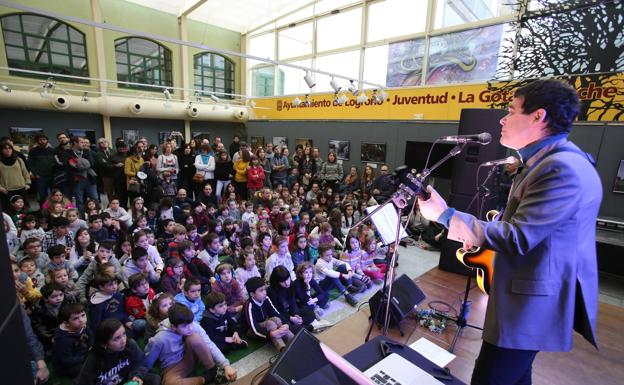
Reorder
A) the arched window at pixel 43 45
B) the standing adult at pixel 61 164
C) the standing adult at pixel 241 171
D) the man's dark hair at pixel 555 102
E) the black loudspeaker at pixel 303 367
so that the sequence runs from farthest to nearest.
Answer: the arched window at pixel 43 45, the standing adult at pixel 241 171, the standing adult at pixel 61 164, the man's dark hair at pixel 555 102, the black loudspeaker at pixel 303 367

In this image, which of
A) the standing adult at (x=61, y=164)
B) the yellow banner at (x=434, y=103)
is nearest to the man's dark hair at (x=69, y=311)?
the standing adult at (x=61, y=164)

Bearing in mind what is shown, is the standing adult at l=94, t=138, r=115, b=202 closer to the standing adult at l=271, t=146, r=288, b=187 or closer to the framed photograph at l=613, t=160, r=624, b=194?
the standing adult at l=271, t=146, r=288, b=187

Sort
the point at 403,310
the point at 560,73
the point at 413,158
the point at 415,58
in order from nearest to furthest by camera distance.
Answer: the point at 403,310, the point at 560,73, the point at 413,158, the point at 415,58

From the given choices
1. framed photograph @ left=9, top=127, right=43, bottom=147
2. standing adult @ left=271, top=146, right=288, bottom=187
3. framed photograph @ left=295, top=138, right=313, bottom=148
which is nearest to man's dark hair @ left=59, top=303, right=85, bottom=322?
standing adult @ left=271, top=146, right=288, bottom=187

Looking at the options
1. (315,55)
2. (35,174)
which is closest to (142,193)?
(35,174)

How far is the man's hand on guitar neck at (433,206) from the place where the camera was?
3.77ft

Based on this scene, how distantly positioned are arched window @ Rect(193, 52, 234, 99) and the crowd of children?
7.60m

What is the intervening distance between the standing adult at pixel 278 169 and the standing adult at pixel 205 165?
5.36 feet

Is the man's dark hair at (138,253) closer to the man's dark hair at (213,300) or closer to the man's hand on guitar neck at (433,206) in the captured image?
the man's dark hair at (213,300)

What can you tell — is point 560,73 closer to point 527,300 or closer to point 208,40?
point 527,300

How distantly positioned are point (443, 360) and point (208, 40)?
39.6 feet

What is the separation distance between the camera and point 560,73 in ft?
16.3

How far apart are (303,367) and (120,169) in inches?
228

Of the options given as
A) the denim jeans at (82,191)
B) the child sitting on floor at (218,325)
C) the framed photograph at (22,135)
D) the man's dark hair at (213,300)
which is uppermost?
the framed photograph at (22,135)
